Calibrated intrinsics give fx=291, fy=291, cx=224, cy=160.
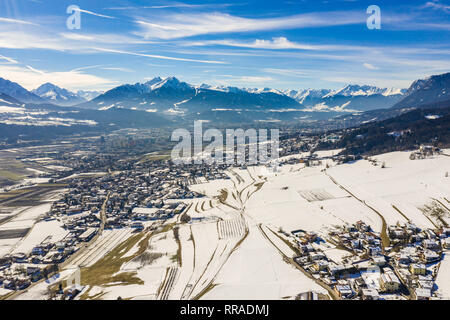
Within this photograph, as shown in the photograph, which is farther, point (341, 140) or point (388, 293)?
point (341, 140)

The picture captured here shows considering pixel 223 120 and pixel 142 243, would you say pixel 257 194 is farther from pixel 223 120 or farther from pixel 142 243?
pixel 223 120

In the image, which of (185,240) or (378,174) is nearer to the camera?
(185,240)

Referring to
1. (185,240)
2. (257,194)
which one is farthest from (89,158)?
(185,240)

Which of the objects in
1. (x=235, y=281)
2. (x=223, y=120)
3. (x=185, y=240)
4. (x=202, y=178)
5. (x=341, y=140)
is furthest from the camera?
(x=223, y=120)

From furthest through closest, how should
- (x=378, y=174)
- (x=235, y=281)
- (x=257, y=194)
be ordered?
(x=378, y=174) → (x=257, y=194) → (x=235, y=281)

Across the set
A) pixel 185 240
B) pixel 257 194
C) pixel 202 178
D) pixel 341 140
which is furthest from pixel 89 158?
pixel 341 140

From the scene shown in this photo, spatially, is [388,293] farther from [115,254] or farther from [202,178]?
[202,178]

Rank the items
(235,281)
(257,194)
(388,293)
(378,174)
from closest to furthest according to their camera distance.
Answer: (388,293)
(235,281)
(257,194)
(378,174)
